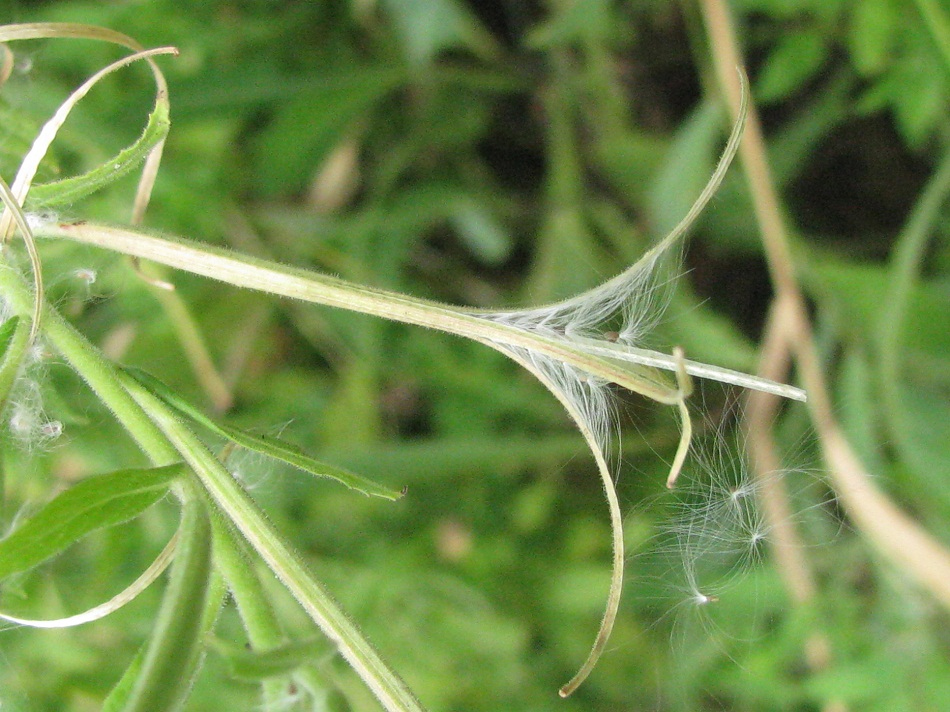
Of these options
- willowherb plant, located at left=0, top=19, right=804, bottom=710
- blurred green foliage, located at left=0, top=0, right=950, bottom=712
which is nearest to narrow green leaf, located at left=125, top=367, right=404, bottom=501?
willowherb plant, located at left=0, top=19, right=804, bottom=710

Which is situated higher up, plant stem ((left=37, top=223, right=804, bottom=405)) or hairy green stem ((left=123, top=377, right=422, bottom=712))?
plant stem ((left=37, top=223, right=804, bottom=405))

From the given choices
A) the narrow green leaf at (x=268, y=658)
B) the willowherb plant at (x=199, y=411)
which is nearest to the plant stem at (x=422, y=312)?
the willowherb plant at (x=199, y=411)

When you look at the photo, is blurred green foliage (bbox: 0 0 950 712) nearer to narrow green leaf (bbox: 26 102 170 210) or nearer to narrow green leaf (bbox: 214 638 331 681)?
narrow green leaf (bbox: 26 102 170 210)

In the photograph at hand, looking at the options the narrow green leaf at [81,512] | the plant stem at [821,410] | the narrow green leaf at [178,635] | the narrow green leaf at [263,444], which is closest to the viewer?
the narrow green leaf at [178,635]

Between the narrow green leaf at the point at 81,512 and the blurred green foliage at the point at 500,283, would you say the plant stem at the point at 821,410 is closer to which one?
the blurred green foliage at the point at 500,283

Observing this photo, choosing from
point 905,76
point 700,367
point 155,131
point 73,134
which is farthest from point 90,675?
point 905,76

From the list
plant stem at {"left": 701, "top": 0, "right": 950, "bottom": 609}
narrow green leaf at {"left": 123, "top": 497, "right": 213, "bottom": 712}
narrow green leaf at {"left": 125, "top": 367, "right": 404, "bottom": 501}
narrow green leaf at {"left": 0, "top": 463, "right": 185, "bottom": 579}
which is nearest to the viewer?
narrow green leaf at {"left": 123, "top": 497, "right": 213, "bottom": 712}
